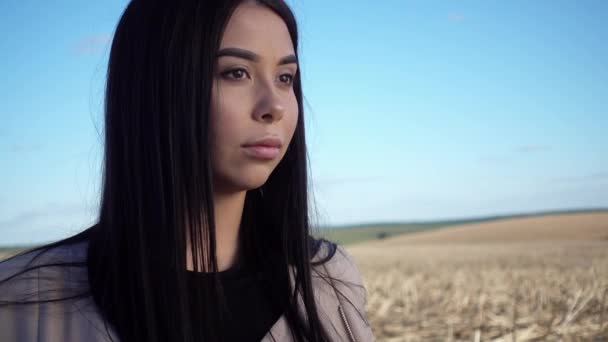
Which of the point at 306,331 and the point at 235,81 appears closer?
the point at 235,81

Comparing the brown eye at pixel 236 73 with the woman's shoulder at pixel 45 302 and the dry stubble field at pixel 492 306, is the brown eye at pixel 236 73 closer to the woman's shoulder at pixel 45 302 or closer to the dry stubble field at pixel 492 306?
the woman's shoulder at pixel 45 302

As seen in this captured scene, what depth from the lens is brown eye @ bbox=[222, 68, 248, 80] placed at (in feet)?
6.57

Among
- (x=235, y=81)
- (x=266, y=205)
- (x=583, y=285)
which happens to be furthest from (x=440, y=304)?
(x=235, y=81)

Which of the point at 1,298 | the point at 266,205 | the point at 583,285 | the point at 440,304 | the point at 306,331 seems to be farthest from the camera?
the point at 583,285

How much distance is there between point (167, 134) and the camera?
1963 mm

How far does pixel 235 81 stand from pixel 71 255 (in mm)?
728

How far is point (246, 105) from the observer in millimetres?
1983

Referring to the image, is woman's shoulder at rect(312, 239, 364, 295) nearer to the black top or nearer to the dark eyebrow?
the black top

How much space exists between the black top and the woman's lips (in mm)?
411

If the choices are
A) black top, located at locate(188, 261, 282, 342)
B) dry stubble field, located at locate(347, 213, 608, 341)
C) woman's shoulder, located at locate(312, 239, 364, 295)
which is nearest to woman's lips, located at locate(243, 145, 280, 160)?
black top, located at locate(188, 261, 282, 342)

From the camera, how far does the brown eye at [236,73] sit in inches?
78.8

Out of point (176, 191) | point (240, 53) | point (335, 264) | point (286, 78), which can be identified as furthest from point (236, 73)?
point (335, 264)

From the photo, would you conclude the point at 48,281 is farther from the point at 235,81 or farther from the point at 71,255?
the point at 235,81

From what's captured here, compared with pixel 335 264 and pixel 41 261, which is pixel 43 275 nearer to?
pixel 41 261
